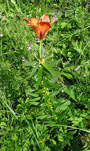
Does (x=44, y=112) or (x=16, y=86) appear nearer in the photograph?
(x=44, y=112)

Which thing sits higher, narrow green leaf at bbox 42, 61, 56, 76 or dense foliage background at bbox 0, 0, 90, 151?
narrow green leaf at bbox 42, 61, 56, 76

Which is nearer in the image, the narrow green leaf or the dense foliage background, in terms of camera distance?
→ the narrow green leaf

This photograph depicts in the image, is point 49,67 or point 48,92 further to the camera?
point 48,92

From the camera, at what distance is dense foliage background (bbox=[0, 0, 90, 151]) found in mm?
1274

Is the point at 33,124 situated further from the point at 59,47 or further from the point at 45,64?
the point at 59,47

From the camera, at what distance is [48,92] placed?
126cm

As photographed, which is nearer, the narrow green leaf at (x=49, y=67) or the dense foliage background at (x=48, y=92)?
the narrow green leaf at (x=49, y=67)

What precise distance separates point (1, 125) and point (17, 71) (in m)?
0.48

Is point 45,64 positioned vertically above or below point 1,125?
above

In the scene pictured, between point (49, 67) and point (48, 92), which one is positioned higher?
point (49, 67)

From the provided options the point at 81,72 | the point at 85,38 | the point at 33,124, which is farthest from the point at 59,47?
the point at 33,124

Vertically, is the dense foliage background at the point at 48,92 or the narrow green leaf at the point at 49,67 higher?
the narrow green leaf at the point at 49,67

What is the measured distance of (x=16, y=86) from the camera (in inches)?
60.2

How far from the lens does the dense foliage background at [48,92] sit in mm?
1274
